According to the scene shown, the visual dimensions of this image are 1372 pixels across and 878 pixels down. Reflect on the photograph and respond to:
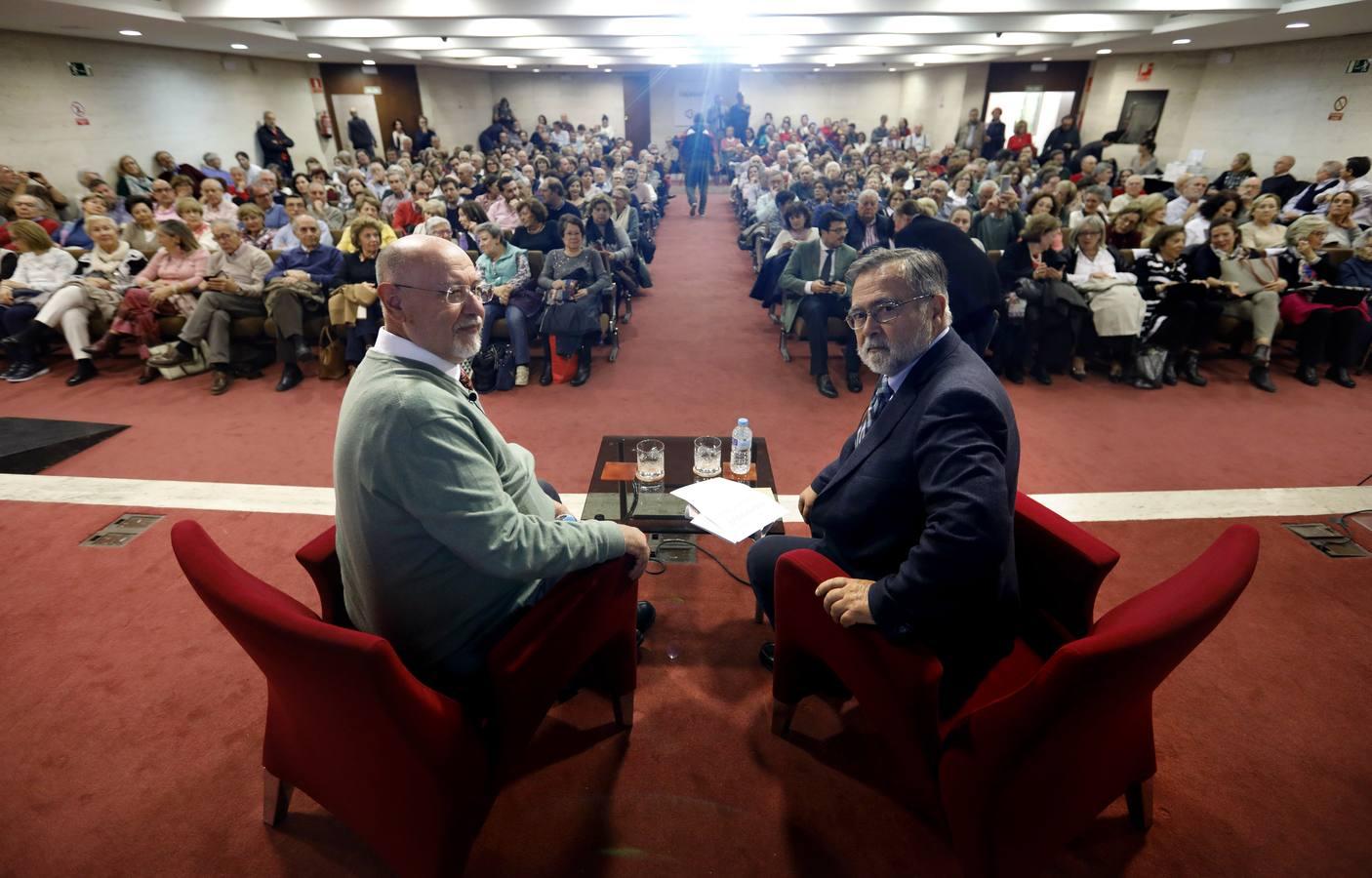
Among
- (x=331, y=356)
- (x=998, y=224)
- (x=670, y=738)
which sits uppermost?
(x=998, y=224)

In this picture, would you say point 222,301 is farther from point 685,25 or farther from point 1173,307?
point 685,25

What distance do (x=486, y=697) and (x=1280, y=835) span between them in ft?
6.92

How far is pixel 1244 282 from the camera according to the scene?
476cm

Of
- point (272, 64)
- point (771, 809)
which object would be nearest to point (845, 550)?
point (771, 809)

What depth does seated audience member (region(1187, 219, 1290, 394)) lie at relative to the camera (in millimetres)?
4633

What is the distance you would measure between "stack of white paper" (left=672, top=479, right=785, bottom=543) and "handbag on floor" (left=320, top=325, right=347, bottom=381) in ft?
11.7

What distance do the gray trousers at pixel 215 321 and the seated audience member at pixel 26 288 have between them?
1143 millimetres

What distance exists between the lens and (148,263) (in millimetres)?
4926

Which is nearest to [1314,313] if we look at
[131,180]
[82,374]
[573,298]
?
[573,298]

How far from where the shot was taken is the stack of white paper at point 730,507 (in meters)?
2.11

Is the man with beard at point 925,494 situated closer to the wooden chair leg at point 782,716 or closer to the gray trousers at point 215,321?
the wooden chair leg at point 782,716

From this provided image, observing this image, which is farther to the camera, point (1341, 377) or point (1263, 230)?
point (1263, 230)

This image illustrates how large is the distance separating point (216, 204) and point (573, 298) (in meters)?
4.82

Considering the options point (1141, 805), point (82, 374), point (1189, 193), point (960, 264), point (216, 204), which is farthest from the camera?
point (216, 204)
